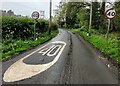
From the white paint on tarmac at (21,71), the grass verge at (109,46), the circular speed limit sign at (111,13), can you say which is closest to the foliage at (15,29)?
the grass verge at (109,46)

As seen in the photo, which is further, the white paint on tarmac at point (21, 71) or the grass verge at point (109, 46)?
the grass verge at point (109, 46)

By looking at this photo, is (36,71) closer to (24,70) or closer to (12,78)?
(24,70)

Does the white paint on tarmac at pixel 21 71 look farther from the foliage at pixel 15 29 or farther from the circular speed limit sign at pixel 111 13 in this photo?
the foliage at pixel 15 29

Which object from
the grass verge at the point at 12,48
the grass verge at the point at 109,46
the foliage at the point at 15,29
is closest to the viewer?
the grass verge at the point at 12,48

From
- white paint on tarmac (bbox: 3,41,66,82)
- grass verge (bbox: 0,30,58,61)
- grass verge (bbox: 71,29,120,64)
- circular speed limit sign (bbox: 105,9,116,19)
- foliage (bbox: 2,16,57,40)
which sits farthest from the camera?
foliage (bbox: 2,16,57,40)

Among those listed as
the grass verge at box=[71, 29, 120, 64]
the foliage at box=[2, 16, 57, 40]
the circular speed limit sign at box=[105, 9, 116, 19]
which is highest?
the circular speed limit sign at box=[105, 9, 116, 19]

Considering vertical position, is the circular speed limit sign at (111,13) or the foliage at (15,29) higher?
the circular speed limit sign at (111,13)

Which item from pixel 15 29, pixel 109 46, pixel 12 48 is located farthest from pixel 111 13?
pixel 15 29

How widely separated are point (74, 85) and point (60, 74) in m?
1.58

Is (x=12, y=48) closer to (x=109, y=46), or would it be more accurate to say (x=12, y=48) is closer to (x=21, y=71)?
(x=109, y=46)

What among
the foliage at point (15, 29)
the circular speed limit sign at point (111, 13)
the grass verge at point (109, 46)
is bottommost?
the grass verge at point (109, 46)

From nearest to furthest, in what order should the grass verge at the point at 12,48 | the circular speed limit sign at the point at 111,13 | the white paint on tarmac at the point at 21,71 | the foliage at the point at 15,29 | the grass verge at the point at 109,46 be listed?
1. the white paint on tarmac at the point at 21,71
2. the grass verge at the point at 12,48
3. the grass verge at the point at 109,46
4. the circular speed limit sign at the point at 111,13
5. the foliage at the point at 15,29

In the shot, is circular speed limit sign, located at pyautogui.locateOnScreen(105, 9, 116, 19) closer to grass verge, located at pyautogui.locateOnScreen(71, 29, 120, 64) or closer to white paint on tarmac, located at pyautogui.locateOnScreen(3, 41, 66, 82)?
grass verge, located at pyautogui.locateOnScreen(71, 29, 120, 64)

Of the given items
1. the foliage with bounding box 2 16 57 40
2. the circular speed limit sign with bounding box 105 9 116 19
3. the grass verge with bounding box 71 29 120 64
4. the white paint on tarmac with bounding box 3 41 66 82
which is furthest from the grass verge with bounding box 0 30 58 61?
the circular speed limit sign with bounding box 105 9 116 19
